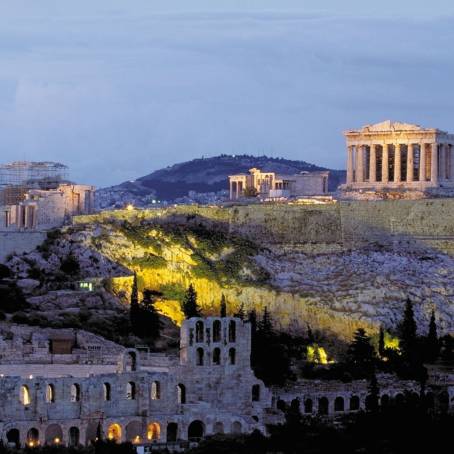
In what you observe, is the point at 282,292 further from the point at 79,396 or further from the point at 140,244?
the point at 79,396

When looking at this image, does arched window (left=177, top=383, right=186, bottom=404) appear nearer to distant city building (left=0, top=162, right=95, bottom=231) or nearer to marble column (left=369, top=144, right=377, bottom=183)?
distant city building (left=0, top=162, right=95, bottom=231)

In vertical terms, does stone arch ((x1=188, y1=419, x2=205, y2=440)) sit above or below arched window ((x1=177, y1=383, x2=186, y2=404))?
below

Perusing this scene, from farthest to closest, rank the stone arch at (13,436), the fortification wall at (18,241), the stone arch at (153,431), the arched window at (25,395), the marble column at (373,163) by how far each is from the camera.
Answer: the marble column at (373,163) < the fortification wall at (18,241) < the stone arch at (153,431) < the arched window at (25,395) < the stone arch at (13,436)

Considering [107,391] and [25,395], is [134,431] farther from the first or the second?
[25,395]

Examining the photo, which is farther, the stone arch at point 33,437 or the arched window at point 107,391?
the arched window at point 107,391

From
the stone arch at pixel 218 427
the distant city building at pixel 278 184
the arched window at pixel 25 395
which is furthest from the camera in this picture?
the distant city building at pixel 278 184

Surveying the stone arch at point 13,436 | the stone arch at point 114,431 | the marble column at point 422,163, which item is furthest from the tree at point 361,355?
the marble column at point 422,163

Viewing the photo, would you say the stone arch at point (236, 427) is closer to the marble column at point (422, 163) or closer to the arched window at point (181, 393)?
the arched window at point (181, 393)

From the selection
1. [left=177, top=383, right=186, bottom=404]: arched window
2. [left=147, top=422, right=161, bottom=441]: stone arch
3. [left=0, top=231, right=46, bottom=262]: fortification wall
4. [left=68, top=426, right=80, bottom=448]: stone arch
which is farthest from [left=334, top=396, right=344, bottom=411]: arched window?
[left=0, top=231, right=46, bottom=262]: fortification wall
